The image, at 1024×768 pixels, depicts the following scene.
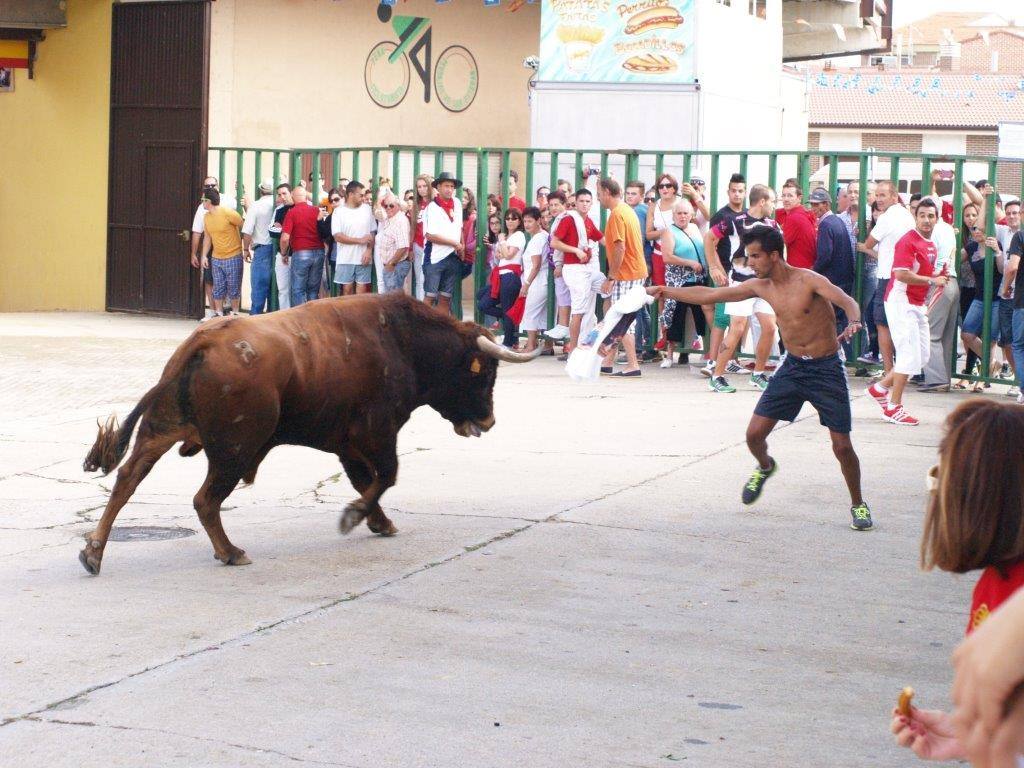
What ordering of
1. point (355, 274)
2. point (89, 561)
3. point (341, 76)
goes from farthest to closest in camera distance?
point (341, 76) → point (355, 274) → point (89, 561)

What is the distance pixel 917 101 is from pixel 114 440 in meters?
49.0

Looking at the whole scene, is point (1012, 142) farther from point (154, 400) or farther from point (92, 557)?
point (92, 557)

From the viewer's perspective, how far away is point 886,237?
1414 cm

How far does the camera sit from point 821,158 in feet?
53.2

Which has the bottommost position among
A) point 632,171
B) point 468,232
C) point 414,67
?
point 468,232

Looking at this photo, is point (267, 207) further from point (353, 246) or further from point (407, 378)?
point (407, 378)

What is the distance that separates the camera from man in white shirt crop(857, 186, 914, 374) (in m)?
14.1

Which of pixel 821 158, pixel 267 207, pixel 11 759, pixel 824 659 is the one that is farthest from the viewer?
pixel 267 207

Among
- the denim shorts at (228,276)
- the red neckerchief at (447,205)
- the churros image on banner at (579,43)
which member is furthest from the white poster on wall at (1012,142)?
the denim shorts at (228,276)

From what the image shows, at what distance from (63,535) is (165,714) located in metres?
3.11

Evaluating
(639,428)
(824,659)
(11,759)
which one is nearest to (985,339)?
(639,428)

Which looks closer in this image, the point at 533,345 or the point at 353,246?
the point at 533,345

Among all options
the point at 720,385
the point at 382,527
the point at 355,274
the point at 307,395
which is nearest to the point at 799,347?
the point at 382,527

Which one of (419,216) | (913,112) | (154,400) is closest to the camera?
(154,400)
